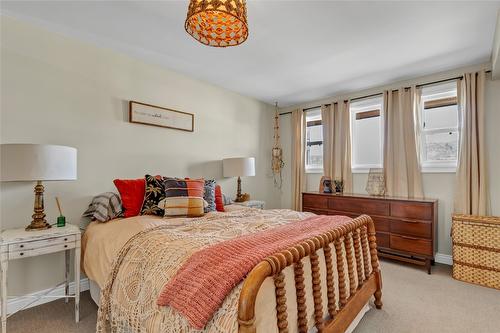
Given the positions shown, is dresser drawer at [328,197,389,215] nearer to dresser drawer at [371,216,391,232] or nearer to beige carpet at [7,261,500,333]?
dresser drawer at [371,216,391,232]

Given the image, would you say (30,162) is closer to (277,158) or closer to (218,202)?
(218,202)

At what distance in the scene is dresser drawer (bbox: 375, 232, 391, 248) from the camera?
3.11 meters

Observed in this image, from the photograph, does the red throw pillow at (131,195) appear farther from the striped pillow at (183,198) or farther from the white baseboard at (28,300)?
the white baseboard at (28,300)

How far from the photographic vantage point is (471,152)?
289cm

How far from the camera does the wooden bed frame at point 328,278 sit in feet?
3.03

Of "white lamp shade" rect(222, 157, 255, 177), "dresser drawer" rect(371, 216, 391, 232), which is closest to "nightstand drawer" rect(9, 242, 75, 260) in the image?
"white lamp shade" rect(222, 157, 255, 177)

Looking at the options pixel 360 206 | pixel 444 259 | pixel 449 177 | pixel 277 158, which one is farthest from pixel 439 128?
pixel 277 158

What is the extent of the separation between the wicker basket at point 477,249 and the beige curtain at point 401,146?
2.17 ft

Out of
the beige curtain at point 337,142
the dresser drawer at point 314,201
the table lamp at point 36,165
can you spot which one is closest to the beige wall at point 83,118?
the table lamp at point 36,165

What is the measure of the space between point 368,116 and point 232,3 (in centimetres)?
309

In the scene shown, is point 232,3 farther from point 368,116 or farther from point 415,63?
point 368,116

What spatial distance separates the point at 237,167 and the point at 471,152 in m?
2.83

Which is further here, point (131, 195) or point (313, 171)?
point (313, 171)

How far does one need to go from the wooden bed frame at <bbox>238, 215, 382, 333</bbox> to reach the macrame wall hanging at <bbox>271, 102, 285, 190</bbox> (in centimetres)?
272
